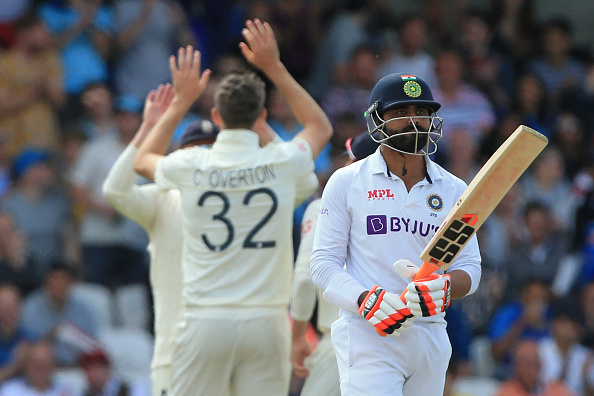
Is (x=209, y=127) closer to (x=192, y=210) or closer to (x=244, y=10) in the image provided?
(x=192, y=210)

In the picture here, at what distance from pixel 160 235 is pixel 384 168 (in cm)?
183

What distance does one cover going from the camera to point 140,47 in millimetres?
9898

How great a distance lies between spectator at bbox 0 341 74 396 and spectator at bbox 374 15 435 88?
4600 mm

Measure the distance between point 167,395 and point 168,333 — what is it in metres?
0.35

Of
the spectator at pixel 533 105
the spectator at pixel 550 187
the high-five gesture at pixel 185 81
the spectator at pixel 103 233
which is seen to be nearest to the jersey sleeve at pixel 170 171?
the high-five gesture at pixel 185 81

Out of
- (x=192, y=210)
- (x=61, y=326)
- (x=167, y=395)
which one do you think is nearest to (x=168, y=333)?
(x=167, y=395)

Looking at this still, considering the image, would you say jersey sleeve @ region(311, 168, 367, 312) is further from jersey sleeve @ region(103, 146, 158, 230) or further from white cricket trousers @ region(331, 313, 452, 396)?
jersey sleeve @ region(103, 146, 158, 230)

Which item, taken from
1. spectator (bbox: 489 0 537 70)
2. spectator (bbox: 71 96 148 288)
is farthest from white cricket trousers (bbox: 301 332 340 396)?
spectator (bbox: 489 0 537 70)

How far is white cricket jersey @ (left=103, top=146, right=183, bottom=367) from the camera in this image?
556cm

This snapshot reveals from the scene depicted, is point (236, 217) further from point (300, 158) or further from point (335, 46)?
point (335, 46)

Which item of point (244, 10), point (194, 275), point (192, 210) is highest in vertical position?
point (244, 10)

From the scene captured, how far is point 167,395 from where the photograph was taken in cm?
553

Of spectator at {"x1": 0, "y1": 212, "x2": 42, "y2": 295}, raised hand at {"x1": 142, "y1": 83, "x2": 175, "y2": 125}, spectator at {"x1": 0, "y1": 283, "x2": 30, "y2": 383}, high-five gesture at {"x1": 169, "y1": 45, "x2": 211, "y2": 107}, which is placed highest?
high-five gesture at {"x1": 169, "y1": 45, "x2": 211, "y2": 107}

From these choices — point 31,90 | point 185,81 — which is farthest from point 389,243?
point 31,90
